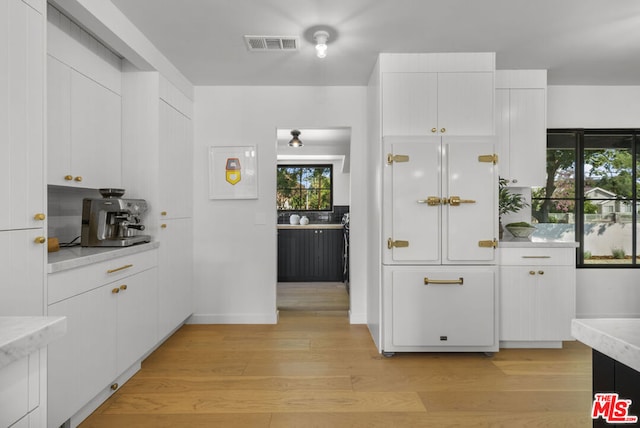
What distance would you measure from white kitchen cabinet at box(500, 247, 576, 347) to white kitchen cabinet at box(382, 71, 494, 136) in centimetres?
106

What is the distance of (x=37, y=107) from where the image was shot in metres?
1.53

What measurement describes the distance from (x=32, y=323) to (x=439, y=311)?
251 centimetres

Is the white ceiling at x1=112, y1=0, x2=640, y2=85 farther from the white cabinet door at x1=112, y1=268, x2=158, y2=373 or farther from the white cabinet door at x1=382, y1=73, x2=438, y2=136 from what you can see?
the white cabinet door at x1=112, y1=268, x2=158, y2=373

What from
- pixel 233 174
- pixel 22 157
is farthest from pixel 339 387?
pixel 233 174

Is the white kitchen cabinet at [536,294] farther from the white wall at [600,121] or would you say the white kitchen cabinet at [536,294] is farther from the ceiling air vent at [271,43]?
the ceiling air vent at [271,43]

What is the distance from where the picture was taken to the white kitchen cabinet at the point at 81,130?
2.00m

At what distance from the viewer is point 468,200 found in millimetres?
2695

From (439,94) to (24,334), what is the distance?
2799 millimetres

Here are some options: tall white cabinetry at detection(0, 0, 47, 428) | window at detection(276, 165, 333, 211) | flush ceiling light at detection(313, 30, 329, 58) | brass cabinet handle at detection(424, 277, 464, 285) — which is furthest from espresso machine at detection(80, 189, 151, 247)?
window at detection(276, 165, 333, 211)

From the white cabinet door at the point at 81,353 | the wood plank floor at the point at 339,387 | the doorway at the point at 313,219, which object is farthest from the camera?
the doorway at the point at 313,219

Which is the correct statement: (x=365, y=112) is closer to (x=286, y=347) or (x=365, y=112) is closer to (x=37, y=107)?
(x=286, y=347)

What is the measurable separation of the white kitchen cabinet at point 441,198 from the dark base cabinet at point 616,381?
1880 mm

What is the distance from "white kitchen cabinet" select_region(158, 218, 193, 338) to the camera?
278 cm

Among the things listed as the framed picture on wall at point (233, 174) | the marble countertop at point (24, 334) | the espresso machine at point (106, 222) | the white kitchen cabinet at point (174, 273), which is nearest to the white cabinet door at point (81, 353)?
the espresso machine at point (106, 222)
